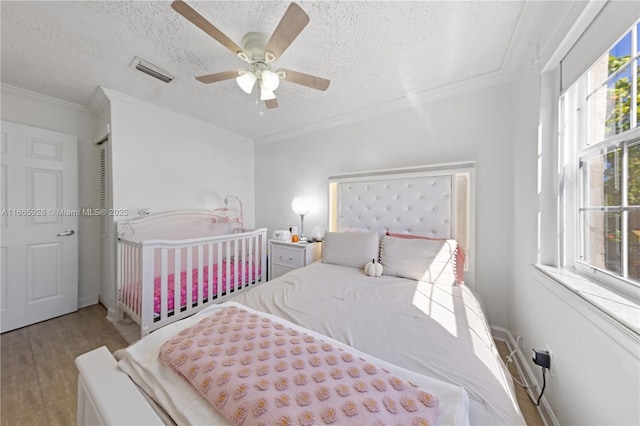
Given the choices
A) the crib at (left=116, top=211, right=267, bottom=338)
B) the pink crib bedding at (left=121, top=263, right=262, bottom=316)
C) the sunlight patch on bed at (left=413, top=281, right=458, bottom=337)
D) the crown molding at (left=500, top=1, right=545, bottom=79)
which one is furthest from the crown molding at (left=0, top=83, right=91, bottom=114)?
the crown molding at (left=500, top=1, right=545, bottom=79)

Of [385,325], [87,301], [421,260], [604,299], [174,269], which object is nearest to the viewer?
[604,299]

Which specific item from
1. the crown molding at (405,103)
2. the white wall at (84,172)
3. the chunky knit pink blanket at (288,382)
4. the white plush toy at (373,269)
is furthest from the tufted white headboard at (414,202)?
the white wall at (84,172)

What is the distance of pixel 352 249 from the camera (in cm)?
219

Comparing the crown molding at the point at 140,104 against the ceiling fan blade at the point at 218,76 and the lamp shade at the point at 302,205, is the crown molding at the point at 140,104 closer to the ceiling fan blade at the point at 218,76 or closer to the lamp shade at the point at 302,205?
the ceiling fan blade at the point at 218,76

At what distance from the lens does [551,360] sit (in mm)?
1166

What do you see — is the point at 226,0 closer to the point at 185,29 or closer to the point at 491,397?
the point at 185,29

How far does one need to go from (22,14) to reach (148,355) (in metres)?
2.30

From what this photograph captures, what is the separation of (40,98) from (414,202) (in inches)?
164

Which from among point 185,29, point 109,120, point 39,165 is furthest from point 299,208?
point 39,165

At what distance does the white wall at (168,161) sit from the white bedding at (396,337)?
77.9 inches

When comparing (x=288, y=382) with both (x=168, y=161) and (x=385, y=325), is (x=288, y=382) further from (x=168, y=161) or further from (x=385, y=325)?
(x=168, y=161)

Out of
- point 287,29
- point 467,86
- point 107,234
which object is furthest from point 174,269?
point 467,86

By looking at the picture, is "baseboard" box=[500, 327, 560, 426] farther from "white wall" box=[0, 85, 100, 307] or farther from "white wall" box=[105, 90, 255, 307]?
"white wall" box=[0, 85, 100, 307]

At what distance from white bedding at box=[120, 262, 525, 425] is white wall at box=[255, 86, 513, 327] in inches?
26.5
